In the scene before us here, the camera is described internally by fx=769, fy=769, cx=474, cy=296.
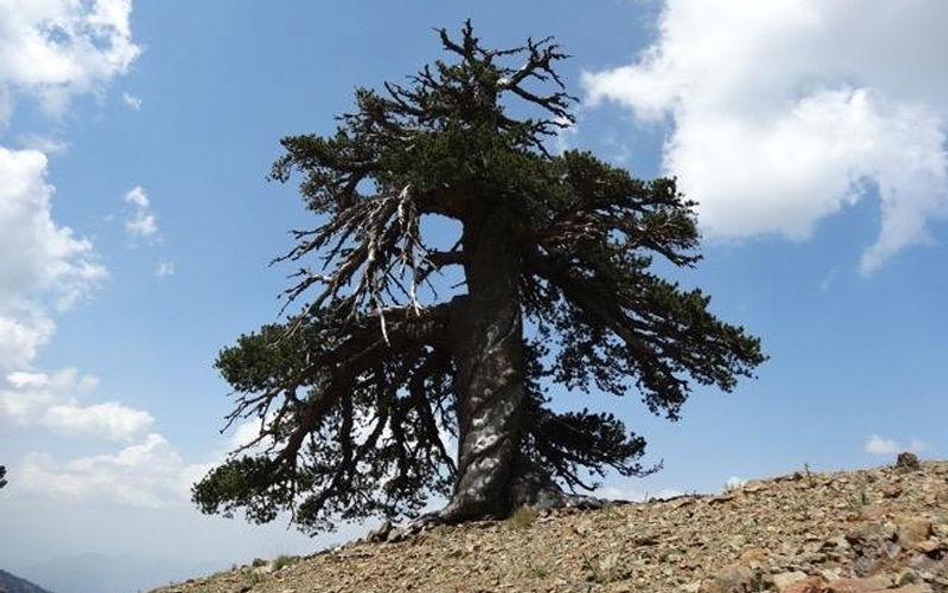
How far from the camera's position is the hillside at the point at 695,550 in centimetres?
588

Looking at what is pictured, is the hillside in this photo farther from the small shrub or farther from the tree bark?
the tree bark

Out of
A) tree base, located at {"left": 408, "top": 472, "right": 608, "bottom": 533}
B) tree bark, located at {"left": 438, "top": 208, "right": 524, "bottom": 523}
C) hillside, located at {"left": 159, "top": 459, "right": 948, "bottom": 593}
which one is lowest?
hillside, located at {"left": 159, "top": 459, "right": 948, "bottom": 593}

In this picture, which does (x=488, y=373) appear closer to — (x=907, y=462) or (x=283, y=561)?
(x=283, y=561)

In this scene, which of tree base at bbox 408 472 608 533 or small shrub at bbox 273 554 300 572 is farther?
tree base at bbox 408 472 608 533

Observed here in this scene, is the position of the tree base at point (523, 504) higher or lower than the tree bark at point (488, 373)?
lower

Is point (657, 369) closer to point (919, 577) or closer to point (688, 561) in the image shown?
point (688, 561)

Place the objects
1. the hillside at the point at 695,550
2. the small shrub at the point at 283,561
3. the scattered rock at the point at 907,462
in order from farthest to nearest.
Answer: the small shrub at the point at 283,561, the scattered rock at the point at 907,462, the hillside at the point at 695,550

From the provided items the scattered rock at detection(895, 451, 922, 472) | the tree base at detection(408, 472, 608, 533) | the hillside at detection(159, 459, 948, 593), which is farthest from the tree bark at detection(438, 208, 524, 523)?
the scattered rock at detection(895, 451, 922, 472)

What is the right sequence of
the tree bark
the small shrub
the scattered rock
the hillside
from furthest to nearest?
the tree bark < the small shrub < the scattered rock < the hillside

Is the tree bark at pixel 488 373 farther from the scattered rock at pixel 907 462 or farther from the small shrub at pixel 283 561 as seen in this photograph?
the scattered rock at pixel 907 462

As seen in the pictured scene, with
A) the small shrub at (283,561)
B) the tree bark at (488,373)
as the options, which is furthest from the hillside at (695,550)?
the tree bark at (488,373)

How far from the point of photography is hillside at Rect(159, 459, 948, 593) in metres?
5.88

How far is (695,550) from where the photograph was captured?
7441 millimetres

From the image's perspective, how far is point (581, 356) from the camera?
60.0 ft
